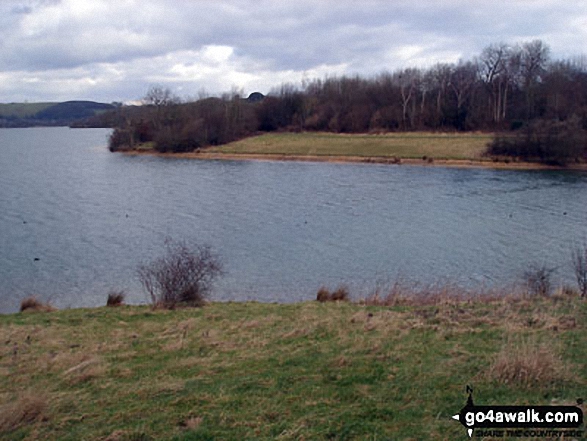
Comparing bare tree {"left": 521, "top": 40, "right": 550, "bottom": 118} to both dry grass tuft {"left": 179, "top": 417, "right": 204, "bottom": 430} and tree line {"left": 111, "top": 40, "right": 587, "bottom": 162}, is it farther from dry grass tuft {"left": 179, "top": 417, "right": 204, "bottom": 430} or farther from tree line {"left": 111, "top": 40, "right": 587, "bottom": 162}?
dry grass tuft {"left": 179, "top": 417, "right": 204, "bottom": 430}

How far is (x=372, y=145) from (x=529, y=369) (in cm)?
6929

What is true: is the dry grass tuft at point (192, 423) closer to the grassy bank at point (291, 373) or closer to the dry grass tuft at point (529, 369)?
the grassy bank at point (291, 373)

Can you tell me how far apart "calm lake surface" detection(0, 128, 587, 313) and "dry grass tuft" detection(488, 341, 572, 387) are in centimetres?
1164

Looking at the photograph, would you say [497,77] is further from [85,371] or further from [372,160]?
[85,371]

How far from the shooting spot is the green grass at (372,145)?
6662 cm

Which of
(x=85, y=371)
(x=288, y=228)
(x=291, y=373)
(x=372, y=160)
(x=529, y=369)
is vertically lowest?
(x=288, y=228)

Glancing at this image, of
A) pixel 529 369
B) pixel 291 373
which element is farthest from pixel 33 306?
pixel 529 369

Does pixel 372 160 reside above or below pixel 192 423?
above

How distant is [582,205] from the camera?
35.1 metres

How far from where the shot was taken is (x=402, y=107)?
92.9 meters

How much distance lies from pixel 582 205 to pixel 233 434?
35.2m

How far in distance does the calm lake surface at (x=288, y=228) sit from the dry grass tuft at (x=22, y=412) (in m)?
11.7

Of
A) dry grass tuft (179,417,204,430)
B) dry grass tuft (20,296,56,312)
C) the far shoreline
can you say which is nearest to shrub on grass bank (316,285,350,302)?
dry grass tuft (20,296,56,312)

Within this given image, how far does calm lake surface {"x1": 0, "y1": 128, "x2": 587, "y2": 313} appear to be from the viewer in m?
20.0
